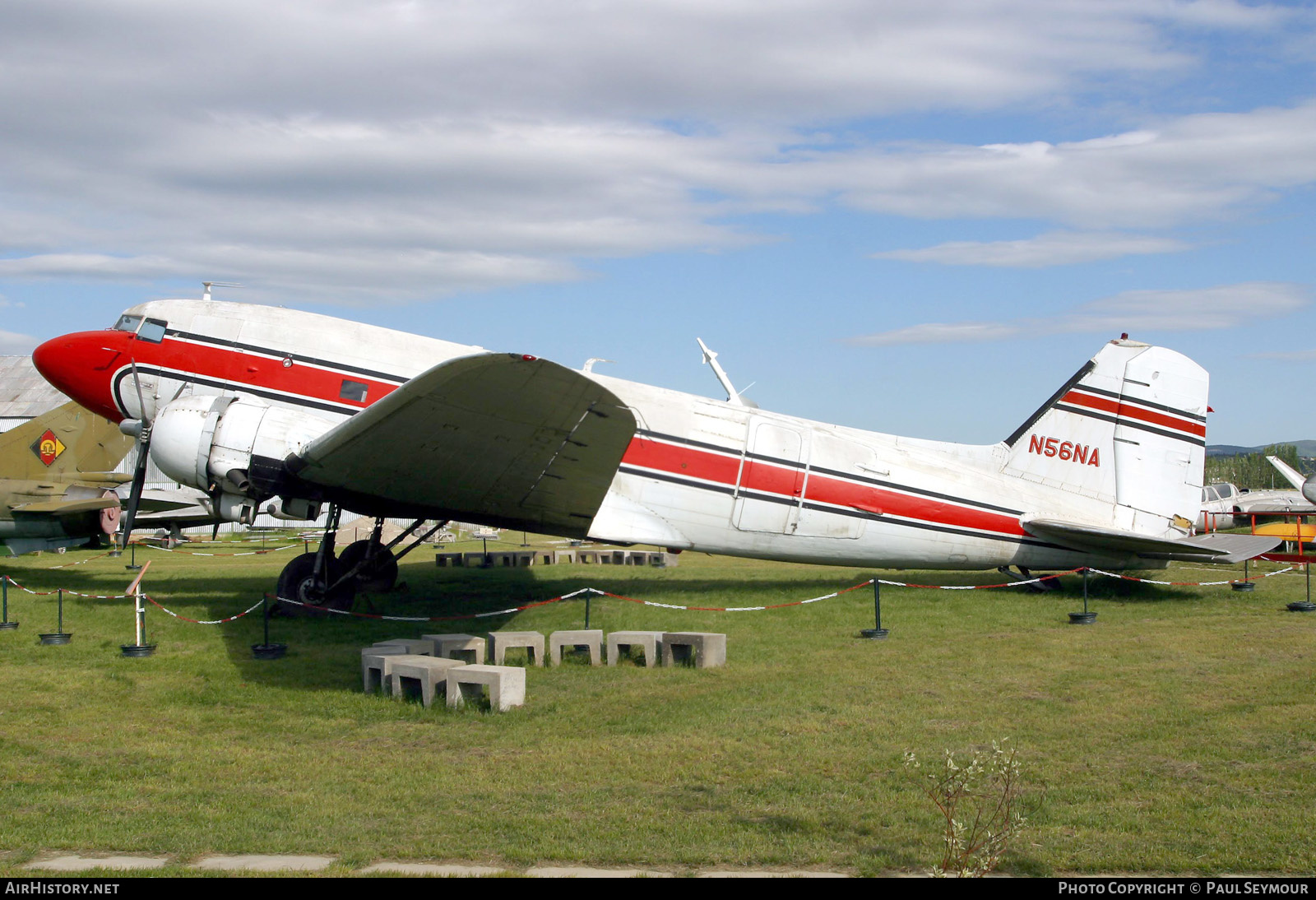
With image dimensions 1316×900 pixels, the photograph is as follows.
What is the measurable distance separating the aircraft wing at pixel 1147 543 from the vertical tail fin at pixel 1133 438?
22.7 inches

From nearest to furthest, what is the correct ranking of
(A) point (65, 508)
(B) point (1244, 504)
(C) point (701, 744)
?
(C) point (701, 744) → (A) point (65, 508) → (B) point (1244, 504)

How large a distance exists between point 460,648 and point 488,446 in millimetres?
2202

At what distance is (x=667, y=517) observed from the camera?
13.4 metres

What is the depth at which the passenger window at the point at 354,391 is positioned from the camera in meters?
12.8

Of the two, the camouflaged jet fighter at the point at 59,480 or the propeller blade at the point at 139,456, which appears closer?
the propeller blade at the point at 139,456

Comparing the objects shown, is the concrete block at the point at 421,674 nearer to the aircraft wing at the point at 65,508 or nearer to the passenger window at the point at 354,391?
the passenger window at the point at 354,391

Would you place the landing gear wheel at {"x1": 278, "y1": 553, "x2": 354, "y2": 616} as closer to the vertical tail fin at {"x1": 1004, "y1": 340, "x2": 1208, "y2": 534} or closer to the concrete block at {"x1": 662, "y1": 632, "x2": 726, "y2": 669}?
the concrete block at {"x1": 662, "y1": 632, "x2": 726, "y2": 669}

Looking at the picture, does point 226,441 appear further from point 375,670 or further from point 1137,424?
point 1137,424

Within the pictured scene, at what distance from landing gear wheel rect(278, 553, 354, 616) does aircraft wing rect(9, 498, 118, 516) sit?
8.86 metres

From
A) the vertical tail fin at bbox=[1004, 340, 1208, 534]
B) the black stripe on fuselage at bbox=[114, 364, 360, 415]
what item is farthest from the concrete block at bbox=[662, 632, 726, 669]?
the vertical tail fin at bbox=[1004, 340, 1208, 534]

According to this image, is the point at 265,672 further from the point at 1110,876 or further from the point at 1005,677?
the point at 1110,876

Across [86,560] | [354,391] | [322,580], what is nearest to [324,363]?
[354,391]

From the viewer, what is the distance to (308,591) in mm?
13453

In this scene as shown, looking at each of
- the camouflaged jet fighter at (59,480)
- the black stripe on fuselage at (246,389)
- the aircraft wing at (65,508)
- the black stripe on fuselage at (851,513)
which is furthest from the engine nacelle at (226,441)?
the camouflaged jet fighter at (59,480)
